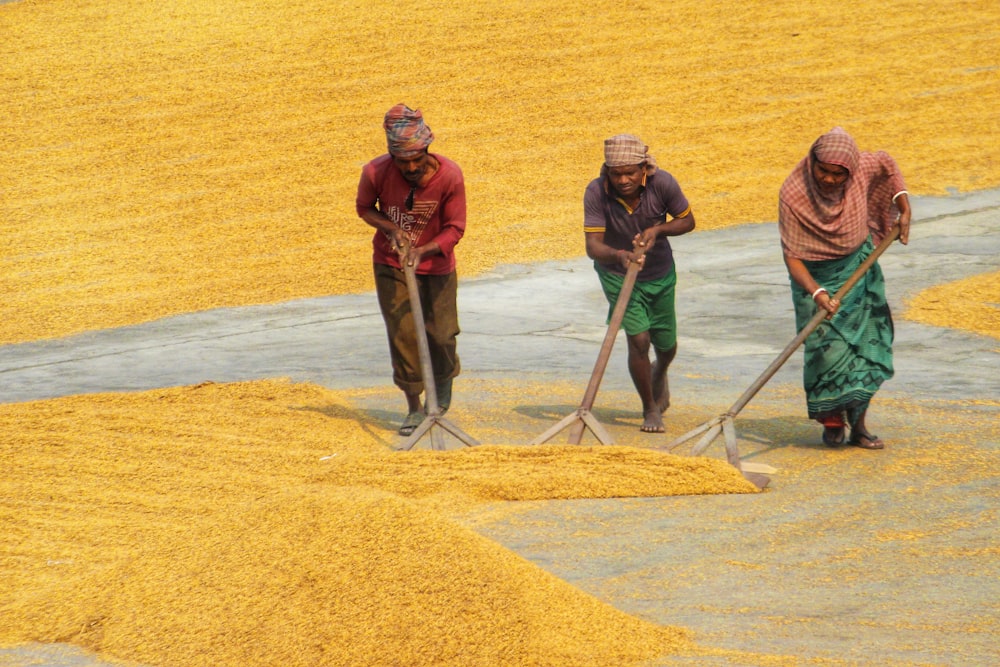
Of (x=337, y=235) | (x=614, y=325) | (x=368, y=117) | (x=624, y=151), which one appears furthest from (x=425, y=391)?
(x=368, y=117)

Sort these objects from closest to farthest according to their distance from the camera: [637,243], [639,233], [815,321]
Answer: [815,321] < [637,243] < [639,233]

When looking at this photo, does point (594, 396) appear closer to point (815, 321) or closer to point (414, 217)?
point (815, 321)

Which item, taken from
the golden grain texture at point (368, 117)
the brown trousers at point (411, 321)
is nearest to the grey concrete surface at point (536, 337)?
the golden grain texture at point (368, 117)

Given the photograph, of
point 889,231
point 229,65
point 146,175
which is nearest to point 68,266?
point 146,175

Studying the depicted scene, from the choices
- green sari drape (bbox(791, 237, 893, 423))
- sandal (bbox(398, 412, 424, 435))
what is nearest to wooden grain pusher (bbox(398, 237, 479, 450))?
sandal (bbox(398, 412, 424, 435))

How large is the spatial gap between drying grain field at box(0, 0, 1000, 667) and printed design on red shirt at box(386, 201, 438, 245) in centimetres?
110

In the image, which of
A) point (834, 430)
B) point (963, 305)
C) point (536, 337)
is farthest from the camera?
point (963, 305)

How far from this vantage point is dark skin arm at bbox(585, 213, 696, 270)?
6.50m

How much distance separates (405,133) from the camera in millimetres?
6539

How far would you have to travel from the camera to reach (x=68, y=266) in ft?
40.4

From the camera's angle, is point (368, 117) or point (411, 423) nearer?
point (411, 423)

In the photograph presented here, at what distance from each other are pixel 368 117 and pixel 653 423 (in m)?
9.46

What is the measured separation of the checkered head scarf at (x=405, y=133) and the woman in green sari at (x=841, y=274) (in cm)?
177

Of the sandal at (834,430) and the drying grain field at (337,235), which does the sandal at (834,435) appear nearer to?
the sandal at (834,430)
